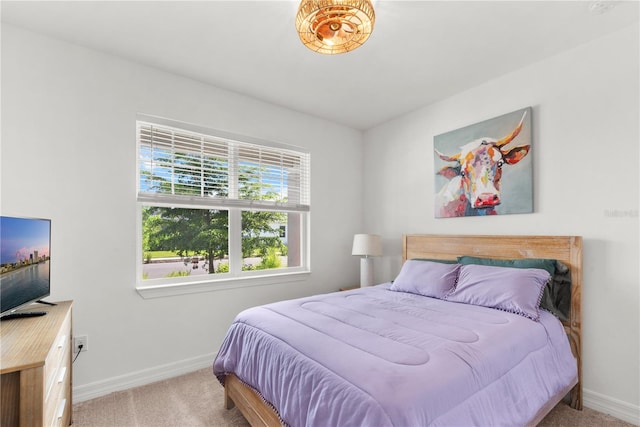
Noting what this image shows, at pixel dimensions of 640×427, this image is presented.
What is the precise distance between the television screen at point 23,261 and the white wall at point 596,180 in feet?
10.7

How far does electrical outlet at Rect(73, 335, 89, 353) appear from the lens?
228 centimetres

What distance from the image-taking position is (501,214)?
2.75m

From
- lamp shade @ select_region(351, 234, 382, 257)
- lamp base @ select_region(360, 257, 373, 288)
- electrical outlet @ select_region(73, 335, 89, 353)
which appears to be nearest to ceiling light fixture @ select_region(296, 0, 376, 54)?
lamp shade @ select_region(351, 234, 382, 257)

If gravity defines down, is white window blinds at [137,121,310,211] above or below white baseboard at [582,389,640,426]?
above

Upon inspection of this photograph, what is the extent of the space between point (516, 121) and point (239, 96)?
8.31 feet

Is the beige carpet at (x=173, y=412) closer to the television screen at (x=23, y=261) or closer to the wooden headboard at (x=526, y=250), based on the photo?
the wooden headboard at (x=526, y=250)

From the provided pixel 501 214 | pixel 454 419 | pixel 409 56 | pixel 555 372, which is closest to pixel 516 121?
pixel 501 214

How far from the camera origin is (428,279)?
8.70ft

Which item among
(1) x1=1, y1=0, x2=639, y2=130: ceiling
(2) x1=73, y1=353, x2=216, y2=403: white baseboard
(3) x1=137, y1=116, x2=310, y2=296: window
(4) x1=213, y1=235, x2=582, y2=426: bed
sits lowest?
(2) x1=73, y1=353, x2=216, y2=403: white baseboard

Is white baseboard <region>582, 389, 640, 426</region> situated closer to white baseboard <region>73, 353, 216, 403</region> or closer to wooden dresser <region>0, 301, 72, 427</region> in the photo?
white baseboard <region>73, 353, 216, 403</region>

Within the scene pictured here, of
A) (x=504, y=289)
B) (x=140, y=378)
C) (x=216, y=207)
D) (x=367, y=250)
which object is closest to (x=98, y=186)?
(x=216, y=207)

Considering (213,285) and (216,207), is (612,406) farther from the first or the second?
(216,207)

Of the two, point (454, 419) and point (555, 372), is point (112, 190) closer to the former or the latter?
point (454, 419)

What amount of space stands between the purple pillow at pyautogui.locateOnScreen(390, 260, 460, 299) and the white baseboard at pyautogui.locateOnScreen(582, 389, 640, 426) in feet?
3.71
